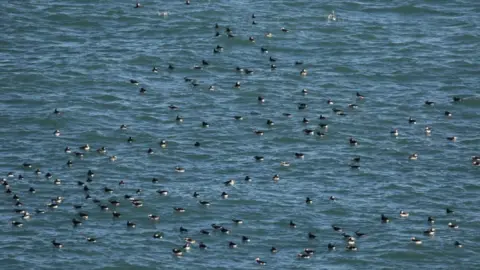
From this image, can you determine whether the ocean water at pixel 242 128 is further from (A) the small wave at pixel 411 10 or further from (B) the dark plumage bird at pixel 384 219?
(B) the dark plumage bird at pixel 384 219

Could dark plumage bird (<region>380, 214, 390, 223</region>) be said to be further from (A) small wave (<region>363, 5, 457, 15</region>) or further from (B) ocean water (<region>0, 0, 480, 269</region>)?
(A) small wave (<region>363, 5, 457, 15</region>)

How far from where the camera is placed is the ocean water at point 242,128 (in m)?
85.2

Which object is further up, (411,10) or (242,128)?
(411,10)

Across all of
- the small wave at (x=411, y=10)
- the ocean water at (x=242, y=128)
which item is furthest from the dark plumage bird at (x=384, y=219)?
the small wave at (x=411, y=10)

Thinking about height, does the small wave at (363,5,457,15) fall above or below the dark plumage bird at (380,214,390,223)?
above

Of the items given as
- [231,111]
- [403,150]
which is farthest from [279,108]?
[403,150]

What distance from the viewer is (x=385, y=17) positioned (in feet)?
399

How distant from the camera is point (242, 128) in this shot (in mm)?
101062

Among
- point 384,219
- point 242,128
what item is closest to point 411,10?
point 242,128

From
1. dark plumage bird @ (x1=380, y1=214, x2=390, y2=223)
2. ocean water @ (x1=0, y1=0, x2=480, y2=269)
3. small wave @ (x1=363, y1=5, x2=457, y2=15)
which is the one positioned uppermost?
small wave @ (x1=363, y1=5, x2=457, y2=15)

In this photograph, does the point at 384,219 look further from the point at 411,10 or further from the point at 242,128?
the point at 411,10

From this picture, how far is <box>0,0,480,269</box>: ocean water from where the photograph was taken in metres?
85.2

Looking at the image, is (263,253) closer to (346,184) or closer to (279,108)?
(346,184)

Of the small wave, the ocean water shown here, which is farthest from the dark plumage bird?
the small wave
